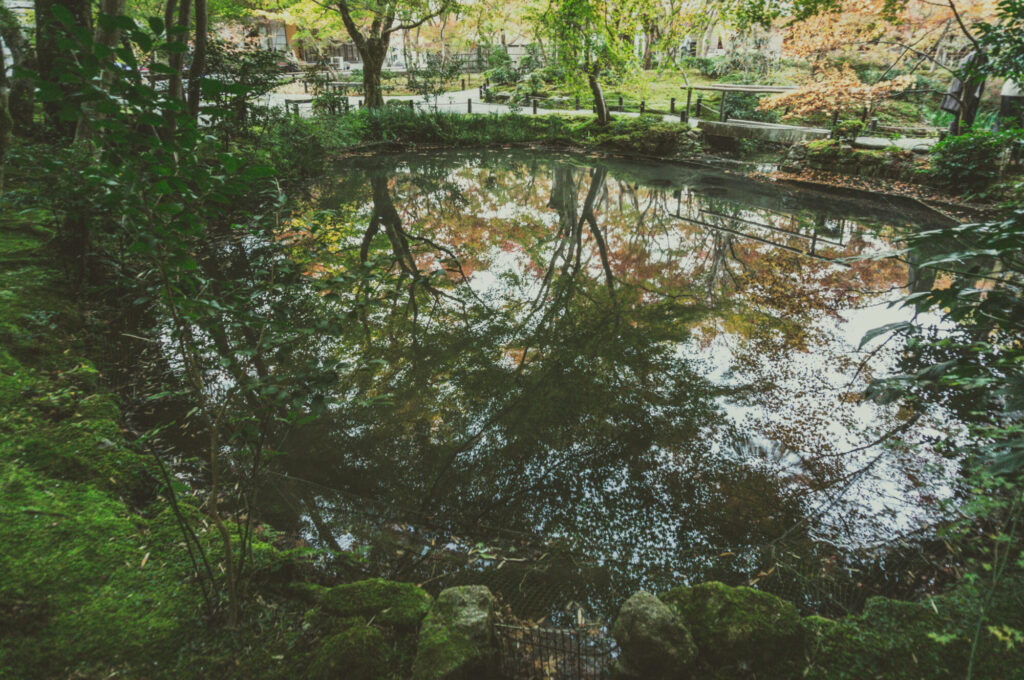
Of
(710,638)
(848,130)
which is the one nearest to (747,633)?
(710,638)

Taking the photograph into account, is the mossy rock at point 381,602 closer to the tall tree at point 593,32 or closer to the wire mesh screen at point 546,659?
Answer: the wire mesh screen at point 546,659

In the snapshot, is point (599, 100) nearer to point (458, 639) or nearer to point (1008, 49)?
point (1008, 49)

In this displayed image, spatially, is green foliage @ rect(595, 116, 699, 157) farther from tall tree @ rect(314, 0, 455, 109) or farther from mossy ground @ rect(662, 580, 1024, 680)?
mossy ground @ rect(662, 580, 1024, 680)

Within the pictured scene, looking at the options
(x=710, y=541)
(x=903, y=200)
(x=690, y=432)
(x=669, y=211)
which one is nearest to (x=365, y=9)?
(x=669, y=211)

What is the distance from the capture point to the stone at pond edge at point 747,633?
75.1 inches

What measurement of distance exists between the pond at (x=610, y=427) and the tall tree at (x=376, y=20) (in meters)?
10.3

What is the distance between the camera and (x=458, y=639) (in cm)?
187

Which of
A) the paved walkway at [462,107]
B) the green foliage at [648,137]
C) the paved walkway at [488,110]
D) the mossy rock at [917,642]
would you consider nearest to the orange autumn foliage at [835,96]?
the paved walkway at [488,110]

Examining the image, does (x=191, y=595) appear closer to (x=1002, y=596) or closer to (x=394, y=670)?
(x=394, y=670)

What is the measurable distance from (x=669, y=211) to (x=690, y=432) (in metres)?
6.98

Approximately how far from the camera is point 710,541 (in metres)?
3.14

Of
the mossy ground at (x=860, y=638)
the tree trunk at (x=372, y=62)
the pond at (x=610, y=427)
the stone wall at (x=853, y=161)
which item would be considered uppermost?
the tree trunk at (x=372, y=62)

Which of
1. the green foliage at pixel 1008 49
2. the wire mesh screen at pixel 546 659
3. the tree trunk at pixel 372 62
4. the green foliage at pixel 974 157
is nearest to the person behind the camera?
the wire mesh screen at pixel 546 659

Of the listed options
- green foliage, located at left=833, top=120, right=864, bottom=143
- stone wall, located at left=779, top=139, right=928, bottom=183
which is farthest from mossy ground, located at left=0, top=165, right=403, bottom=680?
green foliage, located at left=833, top=120, right=864, bottom=143
